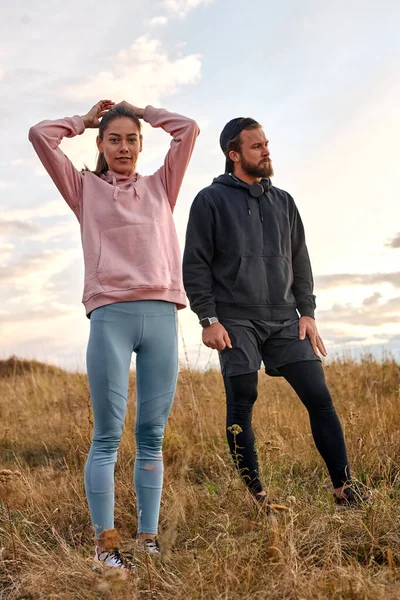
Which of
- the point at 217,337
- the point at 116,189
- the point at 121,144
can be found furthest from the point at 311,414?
the point at 121,144

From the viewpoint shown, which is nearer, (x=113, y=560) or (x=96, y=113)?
(x=113, y=560)

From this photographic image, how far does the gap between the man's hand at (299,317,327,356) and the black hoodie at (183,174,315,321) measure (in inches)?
2.5

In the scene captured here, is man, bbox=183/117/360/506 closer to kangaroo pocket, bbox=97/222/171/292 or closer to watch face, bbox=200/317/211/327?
watch face, bbox=200/317/211/327

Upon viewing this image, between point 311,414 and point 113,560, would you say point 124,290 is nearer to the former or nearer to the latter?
point 113,560

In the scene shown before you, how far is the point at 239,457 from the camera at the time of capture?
3846mm

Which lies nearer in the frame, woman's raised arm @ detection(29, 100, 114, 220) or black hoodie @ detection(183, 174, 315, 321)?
woman's raised arm @ detection(29, 100, 114, 220)

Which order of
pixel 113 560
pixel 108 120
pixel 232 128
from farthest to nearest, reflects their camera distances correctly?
1. pixel 232 128
2. pixel 108 120
3. pixel 113 560

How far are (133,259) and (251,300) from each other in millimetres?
850

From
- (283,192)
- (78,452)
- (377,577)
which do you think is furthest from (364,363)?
(377,577)

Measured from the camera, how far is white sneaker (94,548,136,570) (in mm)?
3010

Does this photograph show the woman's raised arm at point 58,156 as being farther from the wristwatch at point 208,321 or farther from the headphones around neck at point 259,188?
the headphones around neck at point 259,188

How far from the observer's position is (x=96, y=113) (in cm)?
366

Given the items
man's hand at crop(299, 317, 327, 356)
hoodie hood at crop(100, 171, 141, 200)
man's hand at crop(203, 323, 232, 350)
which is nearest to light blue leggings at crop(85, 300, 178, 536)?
man's hand at crop(203, 323, 232, 350)

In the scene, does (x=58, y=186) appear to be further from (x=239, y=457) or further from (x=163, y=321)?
(x=239, y=457)
